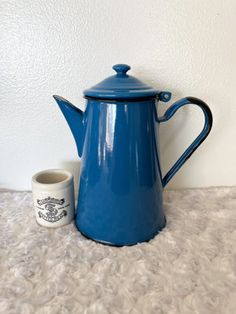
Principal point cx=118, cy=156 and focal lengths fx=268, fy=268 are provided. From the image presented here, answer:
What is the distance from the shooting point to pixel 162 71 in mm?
536

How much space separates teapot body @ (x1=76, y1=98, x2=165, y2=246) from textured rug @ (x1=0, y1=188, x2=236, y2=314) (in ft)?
0.09

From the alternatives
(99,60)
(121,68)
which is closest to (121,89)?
(121,68)

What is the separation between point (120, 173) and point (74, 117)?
0.13 m

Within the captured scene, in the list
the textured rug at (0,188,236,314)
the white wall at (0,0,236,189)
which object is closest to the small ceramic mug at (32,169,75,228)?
the textured rug at (0,188,236,314)

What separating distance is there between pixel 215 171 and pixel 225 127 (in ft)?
0.35

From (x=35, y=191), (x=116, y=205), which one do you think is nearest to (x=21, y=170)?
(x=35, y=191)

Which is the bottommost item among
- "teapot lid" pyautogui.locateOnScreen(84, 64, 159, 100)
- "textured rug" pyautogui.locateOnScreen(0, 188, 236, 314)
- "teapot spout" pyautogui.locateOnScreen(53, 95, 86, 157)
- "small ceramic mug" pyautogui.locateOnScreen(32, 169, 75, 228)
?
"textured rug" pyautogui.locateOnScreen(0, 188, 236, 314)

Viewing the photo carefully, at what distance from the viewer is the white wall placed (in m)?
0.50

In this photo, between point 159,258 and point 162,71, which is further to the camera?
point 162,71

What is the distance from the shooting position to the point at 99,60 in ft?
1.71

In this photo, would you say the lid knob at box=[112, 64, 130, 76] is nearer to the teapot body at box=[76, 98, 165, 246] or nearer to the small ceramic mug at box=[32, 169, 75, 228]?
the teapot body at box=[76, 98, 165, 246]

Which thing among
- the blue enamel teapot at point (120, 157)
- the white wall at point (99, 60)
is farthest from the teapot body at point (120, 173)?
the white wall at point (99, 60)

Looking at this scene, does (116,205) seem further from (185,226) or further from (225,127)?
(225,127)

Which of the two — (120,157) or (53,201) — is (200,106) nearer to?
(120,157)
